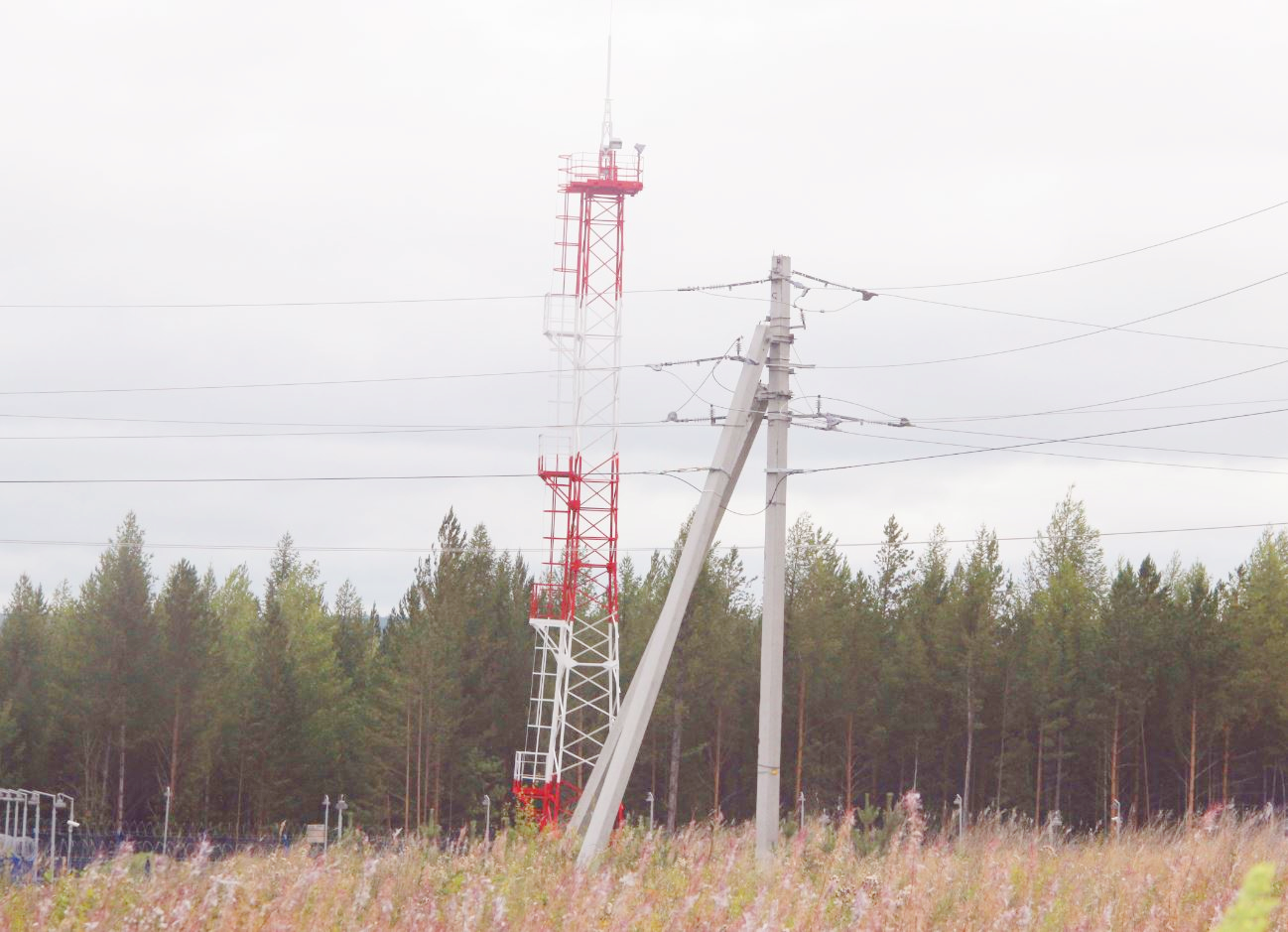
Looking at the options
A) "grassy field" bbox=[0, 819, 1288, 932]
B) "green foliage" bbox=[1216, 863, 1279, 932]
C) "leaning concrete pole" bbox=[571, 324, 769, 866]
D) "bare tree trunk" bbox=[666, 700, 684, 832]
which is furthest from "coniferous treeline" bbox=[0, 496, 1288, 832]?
"green foliage" bbox=[1216, 863, 1279, 932]

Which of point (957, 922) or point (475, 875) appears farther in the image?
point (475, 875)

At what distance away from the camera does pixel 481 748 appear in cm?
5006

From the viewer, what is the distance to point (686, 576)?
17828mm

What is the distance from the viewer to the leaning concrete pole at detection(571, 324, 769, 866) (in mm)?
17312

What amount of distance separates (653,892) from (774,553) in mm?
9196

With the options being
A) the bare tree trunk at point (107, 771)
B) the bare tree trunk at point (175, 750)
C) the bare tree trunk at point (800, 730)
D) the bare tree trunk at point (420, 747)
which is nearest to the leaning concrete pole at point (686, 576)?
the bare tree trunk at point (420, 747)

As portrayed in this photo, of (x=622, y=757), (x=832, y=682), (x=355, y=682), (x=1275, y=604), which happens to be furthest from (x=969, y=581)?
(x=622, y=757)

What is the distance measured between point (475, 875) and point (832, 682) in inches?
1613

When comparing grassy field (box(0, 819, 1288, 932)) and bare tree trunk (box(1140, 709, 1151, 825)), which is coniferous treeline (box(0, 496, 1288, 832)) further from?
grassy field (box(0, 819, 1288, 932))

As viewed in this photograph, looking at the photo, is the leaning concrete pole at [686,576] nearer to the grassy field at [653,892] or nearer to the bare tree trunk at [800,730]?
the grassy field at [653,892]

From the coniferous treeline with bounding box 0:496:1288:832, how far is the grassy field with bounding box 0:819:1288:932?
36.4 meters

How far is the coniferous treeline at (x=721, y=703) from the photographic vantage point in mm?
46969

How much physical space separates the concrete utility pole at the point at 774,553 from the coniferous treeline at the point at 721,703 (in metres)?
29.9

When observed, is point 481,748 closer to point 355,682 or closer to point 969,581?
point 355,682
